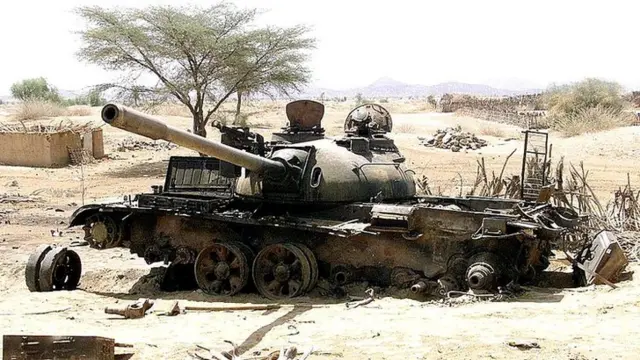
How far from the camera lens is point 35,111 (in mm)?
44375

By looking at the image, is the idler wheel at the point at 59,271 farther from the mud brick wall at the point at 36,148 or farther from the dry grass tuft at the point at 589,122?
the dry grass tuft at the point at 589,122

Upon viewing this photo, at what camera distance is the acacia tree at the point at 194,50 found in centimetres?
2805

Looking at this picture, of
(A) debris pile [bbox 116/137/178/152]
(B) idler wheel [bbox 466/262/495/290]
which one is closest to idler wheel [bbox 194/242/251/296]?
(B) idler wheel [bbox 466/262/495/290]

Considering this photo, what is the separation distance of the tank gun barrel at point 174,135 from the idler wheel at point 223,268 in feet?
4.02

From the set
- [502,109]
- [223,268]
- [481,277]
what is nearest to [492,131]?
[502,109]

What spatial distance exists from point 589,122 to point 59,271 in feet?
95.4

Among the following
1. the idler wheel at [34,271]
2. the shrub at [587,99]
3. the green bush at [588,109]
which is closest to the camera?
the idler wheel at [34,271]

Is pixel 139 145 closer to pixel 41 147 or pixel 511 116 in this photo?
pixel 41 147

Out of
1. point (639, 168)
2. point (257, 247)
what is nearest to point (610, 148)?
point (639, 168)

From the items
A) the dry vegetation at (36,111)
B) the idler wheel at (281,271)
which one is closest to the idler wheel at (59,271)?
the idler wheel at (281,271)

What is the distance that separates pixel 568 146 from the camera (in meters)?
32.0

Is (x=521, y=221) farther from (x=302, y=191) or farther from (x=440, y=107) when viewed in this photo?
(x=440, y=107)

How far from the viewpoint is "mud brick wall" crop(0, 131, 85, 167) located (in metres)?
27.2

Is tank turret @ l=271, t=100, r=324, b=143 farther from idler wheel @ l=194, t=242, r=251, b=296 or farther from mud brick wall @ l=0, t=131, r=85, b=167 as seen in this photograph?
mud brick wall @ l=0, t=131, r=85, b=167
